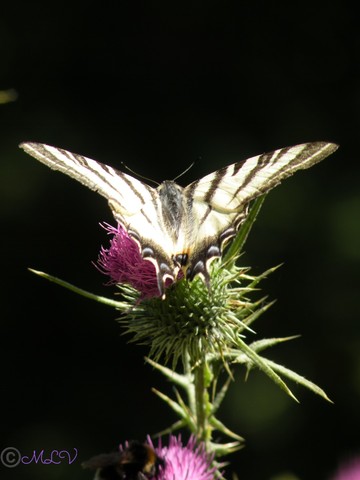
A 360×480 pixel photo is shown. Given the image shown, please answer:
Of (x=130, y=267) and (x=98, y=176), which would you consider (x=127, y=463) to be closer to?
(x=130, y=267)

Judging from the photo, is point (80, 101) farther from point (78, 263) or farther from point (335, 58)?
point (335, 58)

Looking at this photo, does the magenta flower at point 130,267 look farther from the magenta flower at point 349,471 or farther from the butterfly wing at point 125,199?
the magenta flower at point 349,471

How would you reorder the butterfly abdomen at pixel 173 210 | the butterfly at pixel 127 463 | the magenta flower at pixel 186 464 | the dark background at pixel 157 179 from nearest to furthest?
the butterfly at pixel 127 463 < the magenta flower at pixel 186 464 < the butterfly abdomen at pixel 173 210 < the dark background at pixel 157 179

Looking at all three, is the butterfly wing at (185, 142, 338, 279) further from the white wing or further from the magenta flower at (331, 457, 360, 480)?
the magenta flower at (331, 457, 360, 480)

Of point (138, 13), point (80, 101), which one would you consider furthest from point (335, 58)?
point (80, 101)

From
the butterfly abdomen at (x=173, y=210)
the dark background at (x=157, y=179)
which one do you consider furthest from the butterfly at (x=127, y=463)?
the dark background at (x=157, y=179)

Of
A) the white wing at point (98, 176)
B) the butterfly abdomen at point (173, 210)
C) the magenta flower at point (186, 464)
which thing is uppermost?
the white wing at point (98, 176)

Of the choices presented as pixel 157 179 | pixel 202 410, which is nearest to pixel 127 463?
pixel 202 410

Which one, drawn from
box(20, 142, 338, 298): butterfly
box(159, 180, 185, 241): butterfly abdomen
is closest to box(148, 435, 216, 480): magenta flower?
box(20, 142, 338, 298): butterfly
